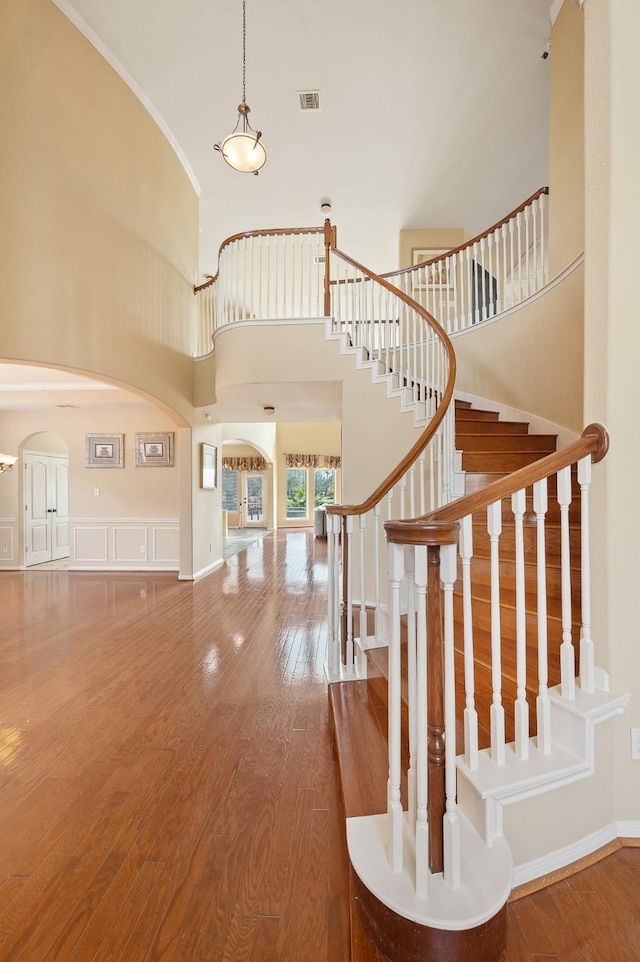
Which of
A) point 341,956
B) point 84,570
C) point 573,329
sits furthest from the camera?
point 84,570

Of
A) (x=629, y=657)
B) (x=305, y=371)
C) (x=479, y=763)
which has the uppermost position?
(x=305, y=371)

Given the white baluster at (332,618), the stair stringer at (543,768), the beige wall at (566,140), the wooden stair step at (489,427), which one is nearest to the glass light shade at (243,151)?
the beige wall at (566,140)

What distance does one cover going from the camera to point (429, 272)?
586 cm

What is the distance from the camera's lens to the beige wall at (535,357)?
147 inches

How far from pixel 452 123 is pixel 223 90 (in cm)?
268

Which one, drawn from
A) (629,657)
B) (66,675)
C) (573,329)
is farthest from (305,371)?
(629,657)

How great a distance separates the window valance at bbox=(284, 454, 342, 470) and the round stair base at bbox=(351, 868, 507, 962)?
43.5 ft

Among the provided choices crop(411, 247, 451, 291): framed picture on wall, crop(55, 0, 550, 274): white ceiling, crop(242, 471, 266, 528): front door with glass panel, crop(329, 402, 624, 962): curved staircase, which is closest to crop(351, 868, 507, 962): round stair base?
crop(329, 402, 624, 962): curved staircase

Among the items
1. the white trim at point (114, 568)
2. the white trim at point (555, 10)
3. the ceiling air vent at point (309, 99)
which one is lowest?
the white trim at point (114, 568)

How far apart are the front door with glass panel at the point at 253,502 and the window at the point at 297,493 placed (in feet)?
2.93

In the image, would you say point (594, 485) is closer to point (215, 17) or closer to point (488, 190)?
point (215, 17)

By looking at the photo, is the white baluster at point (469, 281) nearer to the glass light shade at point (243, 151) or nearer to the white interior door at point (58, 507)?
the glass light shade at point (243, 151)

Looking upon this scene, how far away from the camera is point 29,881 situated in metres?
1.47

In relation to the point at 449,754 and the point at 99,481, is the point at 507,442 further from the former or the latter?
the point at 99,481
